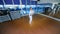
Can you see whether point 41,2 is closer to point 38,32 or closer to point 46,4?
point 46,4

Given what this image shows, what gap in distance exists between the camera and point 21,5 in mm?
5609

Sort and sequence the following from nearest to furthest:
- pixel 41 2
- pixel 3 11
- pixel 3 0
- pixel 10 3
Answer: pixel 3 11 < pixel 3 0 < pixel 10 3 < pixel 41 2

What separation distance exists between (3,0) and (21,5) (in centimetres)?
104

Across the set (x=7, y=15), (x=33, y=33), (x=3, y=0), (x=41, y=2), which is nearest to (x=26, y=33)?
(x=33, y=33)

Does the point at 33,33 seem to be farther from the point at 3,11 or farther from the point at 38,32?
the point at 3,11

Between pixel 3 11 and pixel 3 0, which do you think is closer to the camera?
pixel 3 11

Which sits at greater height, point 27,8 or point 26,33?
point 27,8

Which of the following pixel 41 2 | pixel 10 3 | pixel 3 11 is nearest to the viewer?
pixel 3 11

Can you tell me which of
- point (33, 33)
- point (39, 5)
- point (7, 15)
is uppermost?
point (39, 5)

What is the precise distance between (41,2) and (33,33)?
3738 mm

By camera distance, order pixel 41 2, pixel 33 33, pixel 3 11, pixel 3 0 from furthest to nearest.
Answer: pixel 41 2
pixel 3 0
pixel 3 11
pixel 33 33

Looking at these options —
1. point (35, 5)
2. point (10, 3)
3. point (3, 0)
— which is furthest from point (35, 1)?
point (3, 0)

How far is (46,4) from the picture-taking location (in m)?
6.28

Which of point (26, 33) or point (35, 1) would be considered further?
point (35, 1)
